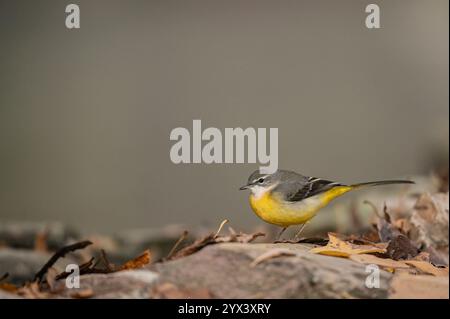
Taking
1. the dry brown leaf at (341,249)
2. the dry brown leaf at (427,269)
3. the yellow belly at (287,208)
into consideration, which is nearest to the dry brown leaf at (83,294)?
the dry brown leaf at (341,249)

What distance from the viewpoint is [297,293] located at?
80.6 inches

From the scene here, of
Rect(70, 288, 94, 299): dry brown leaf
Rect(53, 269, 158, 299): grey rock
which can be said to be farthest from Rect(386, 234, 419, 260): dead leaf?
Rect(70, 288, 94, 299): dry brown leaf

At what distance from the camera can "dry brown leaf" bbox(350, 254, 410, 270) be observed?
240cm

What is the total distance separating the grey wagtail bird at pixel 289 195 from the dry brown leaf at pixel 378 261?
877 mm

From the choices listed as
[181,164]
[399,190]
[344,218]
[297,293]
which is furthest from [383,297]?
[399,190]

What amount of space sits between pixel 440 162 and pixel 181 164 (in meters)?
2.84

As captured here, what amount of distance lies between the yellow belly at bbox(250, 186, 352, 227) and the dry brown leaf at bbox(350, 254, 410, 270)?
2.87 feet

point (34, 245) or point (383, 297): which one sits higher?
point (383, 297)

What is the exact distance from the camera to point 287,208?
3438 millimetres
